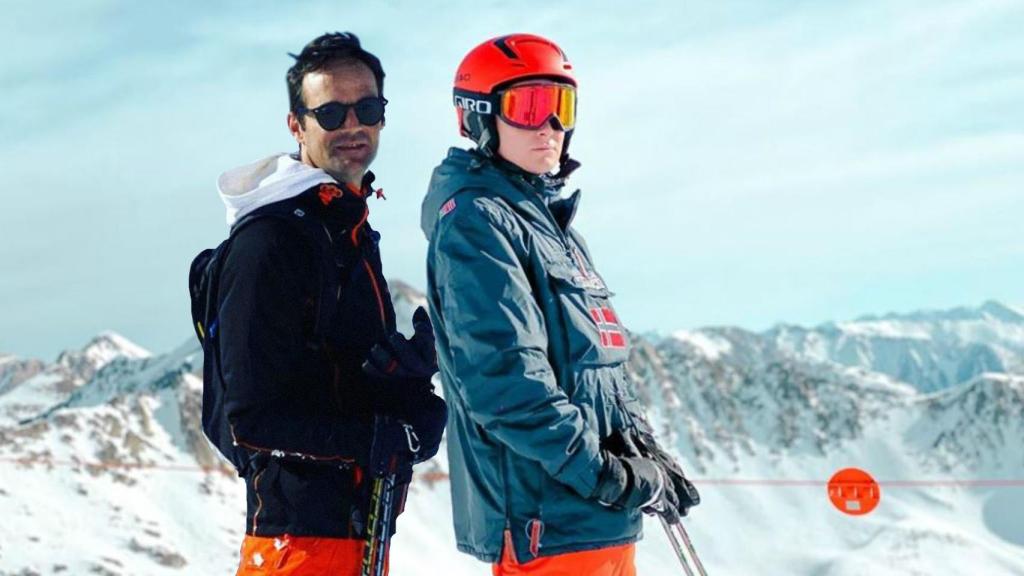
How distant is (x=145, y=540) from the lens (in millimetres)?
135750

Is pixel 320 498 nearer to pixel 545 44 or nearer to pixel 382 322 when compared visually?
pixel 382 322

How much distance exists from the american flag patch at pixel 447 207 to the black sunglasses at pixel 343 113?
70 centimetres

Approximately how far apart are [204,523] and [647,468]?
5968 inches

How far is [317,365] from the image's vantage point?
4832mm

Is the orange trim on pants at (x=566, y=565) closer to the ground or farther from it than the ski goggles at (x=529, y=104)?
closer to the ground

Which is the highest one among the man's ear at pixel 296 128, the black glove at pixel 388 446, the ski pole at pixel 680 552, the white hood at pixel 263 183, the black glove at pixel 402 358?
the man's ear at pixel 296 128

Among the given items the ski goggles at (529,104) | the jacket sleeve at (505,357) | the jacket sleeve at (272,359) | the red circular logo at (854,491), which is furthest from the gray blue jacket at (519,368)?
the red circular logo at (854,491)

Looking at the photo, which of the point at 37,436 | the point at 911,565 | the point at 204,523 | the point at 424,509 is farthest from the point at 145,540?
the point at 911,565

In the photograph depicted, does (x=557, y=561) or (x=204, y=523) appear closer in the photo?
(x=557, y=561)

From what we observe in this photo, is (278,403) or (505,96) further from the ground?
(505,96)

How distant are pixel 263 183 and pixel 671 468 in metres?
2.20

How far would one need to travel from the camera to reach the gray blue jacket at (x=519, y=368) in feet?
14.4

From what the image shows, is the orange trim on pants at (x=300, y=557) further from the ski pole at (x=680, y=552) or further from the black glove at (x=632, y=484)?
the ski pole at (x=680, y=552)

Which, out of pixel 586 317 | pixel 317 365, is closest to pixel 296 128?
pixel 317 365
